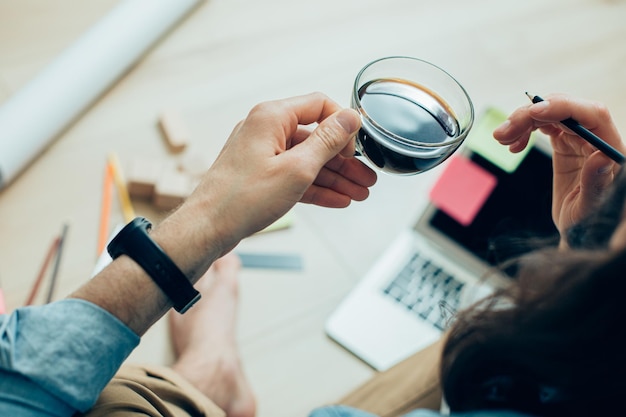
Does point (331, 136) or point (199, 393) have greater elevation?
point (331, 136)

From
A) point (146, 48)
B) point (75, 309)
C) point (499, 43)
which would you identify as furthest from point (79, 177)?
point (499, 43)

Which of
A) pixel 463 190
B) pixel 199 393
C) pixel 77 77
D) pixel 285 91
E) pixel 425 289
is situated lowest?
pixel 425 289

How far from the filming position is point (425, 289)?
1.13m

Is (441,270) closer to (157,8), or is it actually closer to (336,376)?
(336,376)

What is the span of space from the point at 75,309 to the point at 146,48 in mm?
717

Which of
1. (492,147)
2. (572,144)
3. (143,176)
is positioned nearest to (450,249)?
(492,147)

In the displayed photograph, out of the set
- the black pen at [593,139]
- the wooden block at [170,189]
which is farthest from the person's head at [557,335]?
the wooden block at [170,189]

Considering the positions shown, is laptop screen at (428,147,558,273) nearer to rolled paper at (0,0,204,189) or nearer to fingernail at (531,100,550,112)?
fingernail at (531,100,550,112)

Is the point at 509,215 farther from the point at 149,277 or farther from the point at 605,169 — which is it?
the point at 149,277

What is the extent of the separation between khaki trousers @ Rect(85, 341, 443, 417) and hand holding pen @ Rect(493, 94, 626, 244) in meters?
0.30

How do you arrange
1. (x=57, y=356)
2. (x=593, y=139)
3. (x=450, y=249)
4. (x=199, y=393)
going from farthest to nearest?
(x=450, y=249) → (x=199, y=393) → (x=593, y=139) → (x=57, y=356)

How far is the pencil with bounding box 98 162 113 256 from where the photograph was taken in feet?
3.46

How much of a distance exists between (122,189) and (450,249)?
2.00ft

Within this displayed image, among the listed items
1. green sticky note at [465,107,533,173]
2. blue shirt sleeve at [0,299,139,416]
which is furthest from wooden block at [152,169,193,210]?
green sticky note at [465,107,533,173]
